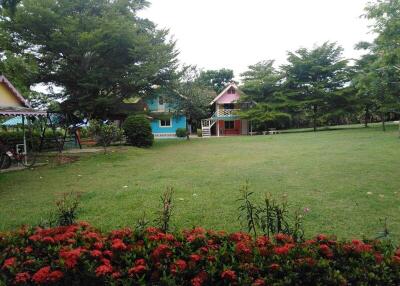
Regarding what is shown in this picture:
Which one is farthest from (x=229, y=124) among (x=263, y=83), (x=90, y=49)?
(x=90, y=49)

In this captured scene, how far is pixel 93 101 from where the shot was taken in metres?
19.8

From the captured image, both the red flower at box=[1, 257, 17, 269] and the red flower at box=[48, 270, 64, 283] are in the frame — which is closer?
the red flower at box=[48, 270, 64, 283]

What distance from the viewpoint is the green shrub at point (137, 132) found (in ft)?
64.2

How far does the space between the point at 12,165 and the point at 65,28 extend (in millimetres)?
9260

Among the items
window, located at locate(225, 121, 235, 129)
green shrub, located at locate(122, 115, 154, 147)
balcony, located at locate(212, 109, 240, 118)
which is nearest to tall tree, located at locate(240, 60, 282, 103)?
balcony, located at locate(212, 109, 240, 118)

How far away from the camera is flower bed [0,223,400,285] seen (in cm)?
227

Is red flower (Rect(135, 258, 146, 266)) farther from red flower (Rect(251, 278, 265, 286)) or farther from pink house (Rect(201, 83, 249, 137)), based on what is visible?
pink house (Rect(201, 83, 249, 137))

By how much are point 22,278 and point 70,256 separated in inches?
13.4

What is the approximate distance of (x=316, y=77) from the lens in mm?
32344

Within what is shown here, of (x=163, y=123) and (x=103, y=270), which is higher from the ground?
(x=163, y=123)

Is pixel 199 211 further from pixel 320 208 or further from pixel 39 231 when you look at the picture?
pixel 39 231

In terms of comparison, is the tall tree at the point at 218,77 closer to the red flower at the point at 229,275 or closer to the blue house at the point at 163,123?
the blue house at the point at 163,123

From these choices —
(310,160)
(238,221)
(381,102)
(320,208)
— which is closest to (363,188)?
(320,208)

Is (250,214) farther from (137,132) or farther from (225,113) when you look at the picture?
(225,113)
